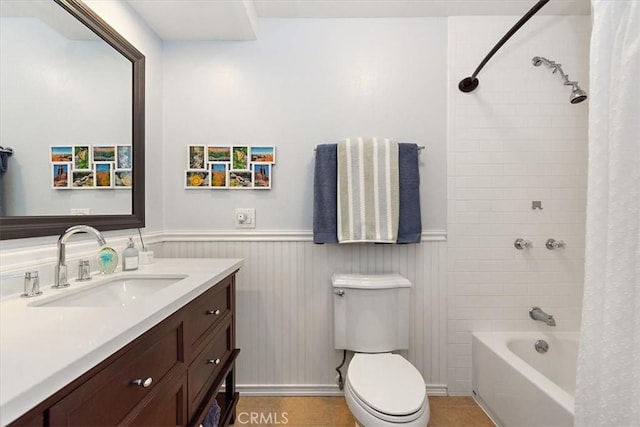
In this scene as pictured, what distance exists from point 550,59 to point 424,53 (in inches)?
29.6

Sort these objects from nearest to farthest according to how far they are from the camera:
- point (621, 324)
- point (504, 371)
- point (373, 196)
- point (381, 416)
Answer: point (621, 324) < point (381, 416) < point (504, 371) < point (373, 196)

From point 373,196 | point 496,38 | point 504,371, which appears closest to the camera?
point 504,371

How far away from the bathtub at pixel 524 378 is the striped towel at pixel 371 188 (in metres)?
0.83

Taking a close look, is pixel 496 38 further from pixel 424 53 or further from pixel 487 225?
pixel 487 225

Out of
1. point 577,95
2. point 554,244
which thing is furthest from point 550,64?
point 554,244

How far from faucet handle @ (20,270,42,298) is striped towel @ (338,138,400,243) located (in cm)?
123

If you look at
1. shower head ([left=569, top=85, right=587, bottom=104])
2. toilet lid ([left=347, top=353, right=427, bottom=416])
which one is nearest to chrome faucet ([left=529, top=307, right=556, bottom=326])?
toilet lid ([left=347, top=353, right=427, bottom=416])

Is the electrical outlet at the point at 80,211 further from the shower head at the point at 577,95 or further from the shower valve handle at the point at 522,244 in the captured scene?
the shower head at the point at 577,95

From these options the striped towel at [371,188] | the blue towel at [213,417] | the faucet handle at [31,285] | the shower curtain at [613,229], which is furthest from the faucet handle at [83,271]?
the shower curtain at [613,229]

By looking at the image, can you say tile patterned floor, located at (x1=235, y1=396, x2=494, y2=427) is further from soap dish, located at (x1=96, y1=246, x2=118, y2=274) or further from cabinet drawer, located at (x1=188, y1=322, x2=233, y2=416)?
soap dish, located at (x1=96, y1=246, x2=118, y2=274)

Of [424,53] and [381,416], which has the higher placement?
[424,53]

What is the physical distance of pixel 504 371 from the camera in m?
1.47

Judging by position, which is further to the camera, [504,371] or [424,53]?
[424,53]

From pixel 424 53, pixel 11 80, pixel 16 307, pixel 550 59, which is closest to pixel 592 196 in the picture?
pixel 424 53
